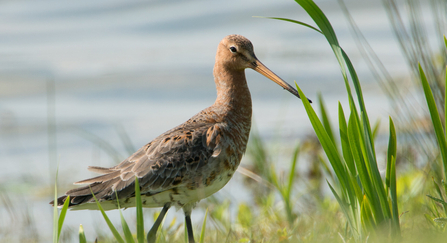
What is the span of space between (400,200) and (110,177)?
255 centimetres

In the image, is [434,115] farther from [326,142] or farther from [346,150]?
[326,142]

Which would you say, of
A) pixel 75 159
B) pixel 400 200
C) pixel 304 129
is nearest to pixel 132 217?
pixel 400 200

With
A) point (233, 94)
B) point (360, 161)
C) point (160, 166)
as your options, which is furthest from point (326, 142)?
point (233, 94)

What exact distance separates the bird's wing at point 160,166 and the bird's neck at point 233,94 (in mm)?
360

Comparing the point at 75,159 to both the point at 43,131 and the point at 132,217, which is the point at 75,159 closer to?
the point at 43,131

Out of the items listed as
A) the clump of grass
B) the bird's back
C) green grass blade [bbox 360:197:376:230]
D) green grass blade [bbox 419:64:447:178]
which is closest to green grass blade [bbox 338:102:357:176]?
the clump of grass

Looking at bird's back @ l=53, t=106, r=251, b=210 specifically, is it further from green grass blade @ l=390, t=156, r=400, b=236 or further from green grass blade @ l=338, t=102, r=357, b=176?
green grass blade @ l=390, t=156, r=400, b=236

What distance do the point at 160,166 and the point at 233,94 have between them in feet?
3.46

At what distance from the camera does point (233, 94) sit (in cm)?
471

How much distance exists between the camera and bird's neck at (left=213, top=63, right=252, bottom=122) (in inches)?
184

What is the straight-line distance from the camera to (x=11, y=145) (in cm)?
888

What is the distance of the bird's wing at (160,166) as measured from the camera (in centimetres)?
406

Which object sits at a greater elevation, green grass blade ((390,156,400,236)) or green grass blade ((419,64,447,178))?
green grass blade ((419,64,447,178))

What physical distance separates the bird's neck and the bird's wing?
0.36 metres
